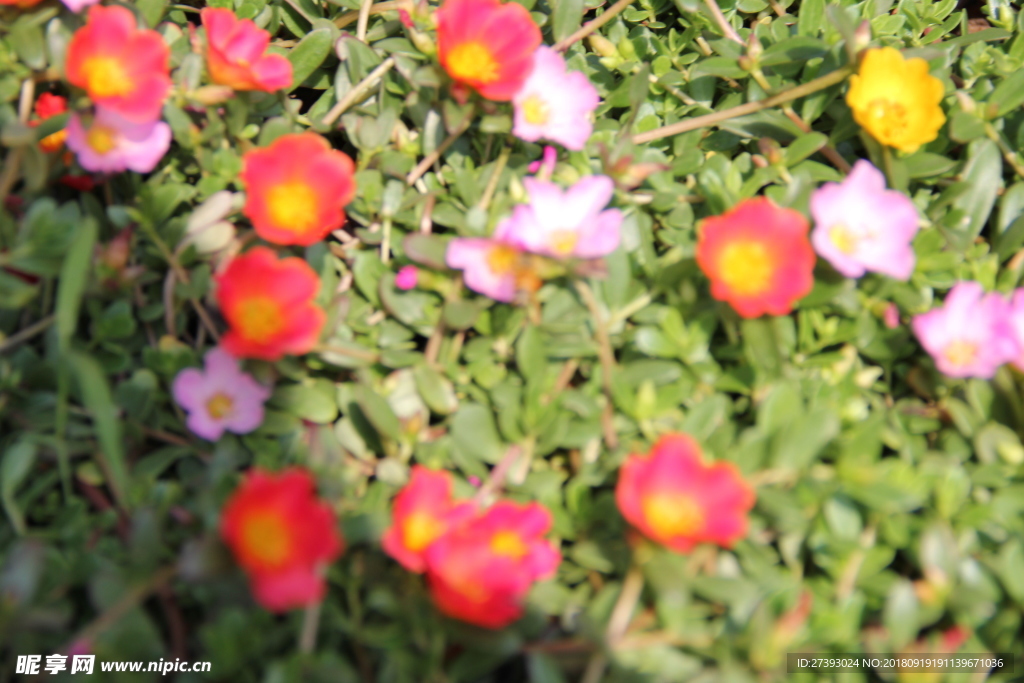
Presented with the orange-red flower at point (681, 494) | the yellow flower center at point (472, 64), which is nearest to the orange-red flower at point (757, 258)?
the orange-red flower at point (681, 494)

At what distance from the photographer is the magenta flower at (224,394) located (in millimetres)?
1258

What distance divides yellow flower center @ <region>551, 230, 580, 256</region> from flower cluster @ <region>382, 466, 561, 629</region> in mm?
393

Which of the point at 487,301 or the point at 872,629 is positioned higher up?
the point at 487,301

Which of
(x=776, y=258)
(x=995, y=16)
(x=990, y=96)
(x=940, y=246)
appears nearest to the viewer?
(x=776, y=258)

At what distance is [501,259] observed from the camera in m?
1.29

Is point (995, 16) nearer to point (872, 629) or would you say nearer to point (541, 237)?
point (541, 237)

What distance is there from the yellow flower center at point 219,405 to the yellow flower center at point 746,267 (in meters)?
0.76

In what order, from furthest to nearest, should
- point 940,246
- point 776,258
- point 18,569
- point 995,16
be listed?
point 995,16
point 940,246
point 776,258
point 18,569

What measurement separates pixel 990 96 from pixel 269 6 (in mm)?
1410

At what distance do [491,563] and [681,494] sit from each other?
0.26 m

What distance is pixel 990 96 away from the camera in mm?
1579

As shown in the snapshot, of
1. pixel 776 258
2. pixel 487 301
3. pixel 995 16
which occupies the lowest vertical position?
pixel 487 301

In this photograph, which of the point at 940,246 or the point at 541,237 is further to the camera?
the point at 940,246

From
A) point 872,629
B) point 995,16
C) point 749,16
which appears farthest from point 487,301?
point 995,16
